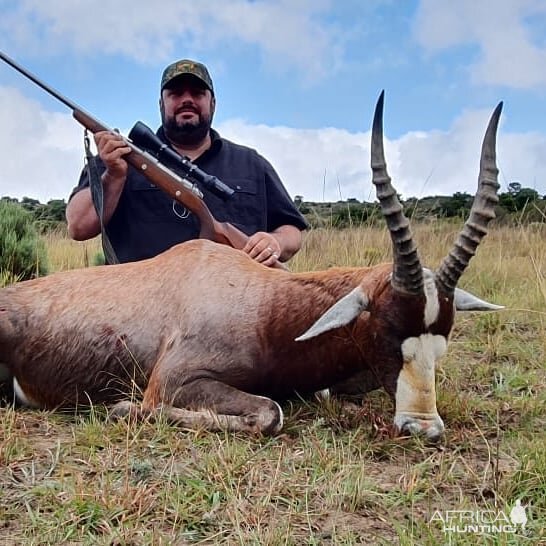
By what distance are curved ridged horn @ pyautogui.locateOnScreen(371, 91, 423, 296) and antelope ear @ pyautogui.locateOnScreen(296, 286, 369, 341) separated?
0.22 metres

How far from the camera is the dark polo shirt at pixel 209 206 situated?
18.5ft

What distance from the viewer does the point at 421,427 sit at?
125 inches

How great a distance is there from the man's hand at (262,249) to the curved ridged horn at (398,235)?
65.6 inches

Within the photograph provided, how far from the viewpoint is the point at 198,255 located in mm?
4066

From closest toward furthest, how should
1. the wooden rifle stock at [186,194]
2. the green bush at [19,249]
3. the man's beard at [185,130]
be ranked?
the wooden rifle stock at [186,194] → the man's beard at [185,130] → the green bush at [19,249]

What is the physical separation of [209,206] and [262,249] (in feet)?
3.49

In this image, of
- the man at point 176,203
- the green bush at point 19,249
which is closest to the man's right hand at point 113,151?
the man at point 176,203

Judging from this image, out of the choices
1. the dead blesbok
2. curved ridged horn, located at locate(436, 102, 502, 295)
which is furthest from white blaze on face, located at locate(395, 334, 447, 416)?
curved ridged horn, located at locate(436, 102, 502, 295)

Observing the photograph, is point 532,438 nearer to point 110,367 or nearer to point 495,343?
point 495,343

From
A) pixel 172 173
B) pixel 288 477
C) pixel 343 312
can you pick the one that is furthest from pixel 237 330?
pixel 172 173

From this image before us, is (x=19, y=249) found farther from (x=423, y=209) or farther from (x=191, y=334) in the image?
(x=423, y=209)

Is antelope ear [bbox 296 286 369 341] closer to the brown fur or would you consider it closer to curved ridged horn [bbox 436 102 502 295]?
Answer: the brown fur

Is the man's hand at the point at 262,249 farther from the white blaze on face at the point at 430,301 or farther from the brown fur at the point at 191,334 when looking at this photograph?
the white blaze on face at the point at 430,301

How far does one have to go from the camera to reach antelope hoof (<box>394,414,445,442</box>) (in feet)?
10.5
